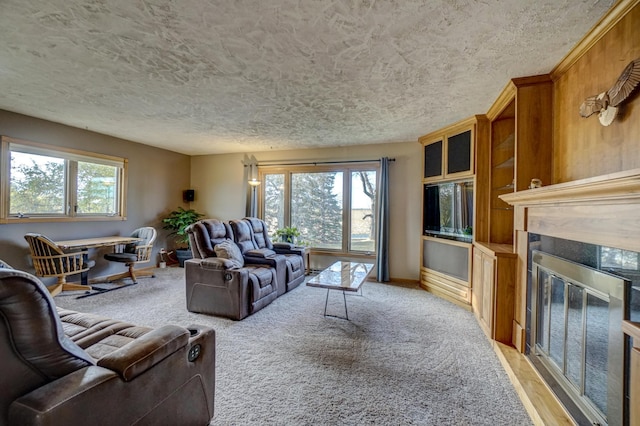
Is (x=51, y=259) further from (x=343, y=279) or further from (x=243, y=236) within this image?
(x=343, y=279)

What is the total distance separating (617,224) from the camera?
4.33ft

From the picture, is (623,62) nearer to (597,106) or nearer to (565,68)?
(597,106)

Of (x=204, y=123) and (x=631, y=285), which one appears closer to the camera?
(x=631, y=285)

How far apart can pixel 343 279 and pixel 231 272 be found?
129 cm

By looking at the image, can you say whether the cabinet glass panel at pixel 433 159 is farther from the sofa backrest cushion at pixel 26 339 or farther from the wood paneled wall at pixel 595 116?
the sofa backrest cushion at pixel 26 339

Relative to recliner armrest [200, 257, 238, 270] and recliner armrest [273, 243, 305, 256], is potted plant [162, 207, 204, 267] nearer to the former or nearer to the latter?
recliner armrest [273, 243, 305, 256]

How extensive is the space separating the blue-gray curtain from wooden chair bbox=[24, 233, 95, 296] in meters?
4.51

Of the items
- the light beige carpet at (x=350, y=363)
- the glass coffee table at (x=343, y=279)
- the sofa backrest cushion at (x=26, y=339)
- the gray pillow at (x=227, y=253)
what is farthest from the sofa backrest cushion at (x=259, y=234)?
the sofa backrest cushion at (x=26, y=339)

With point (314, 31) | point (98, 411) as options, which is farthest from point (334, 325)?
point (314, 31)

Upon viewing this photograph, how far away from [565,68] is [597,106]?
67 centimetres

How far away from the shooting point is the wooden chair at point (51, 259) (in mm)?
3518

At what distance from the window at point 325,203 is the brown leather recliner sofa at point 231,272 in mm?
1257

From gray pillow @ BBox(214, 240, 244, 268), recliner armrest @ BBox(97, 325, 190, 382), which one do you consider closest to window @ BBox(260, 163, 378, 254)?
gray pillow @ BBox(214, 240, 244, 268)

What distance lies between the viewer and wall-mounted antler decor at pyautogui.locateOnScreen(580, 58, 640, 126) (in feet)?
4.91
